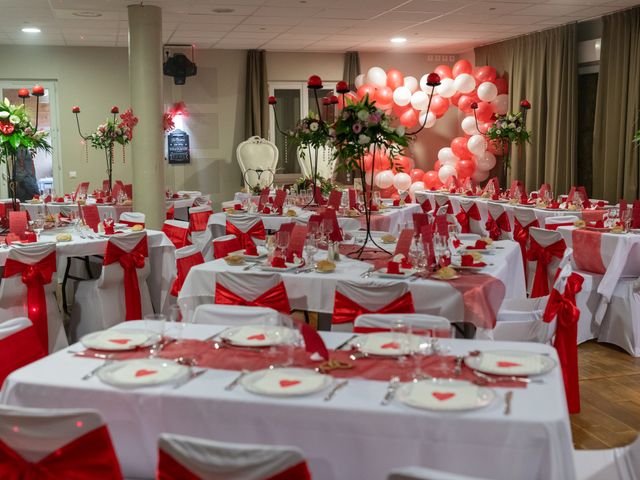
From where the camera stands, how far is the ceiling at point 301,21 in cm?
972

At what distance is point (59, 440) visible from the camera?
2.28m

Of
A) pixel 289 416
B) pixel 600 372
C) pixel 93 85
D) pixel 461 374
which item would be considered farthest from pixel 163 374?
pixel 93 85

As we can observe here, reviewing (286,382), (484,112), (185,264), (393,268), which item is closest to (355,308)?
(393,268)

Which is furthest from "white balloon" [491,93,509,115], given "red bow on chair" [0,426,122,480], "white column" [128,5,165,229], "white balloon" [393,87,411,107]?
"red bow on chair" [0,426,122,480]

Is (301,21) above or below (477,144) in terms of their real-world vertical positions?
above

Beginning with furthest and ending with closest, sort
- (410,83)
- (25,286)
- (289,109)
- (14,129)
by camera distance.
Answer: (289,109), (410,83), (14,129), (25,286)

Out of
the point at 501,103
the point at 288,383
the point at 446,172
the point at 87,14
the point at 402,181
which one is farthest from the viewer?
the point at 402,181

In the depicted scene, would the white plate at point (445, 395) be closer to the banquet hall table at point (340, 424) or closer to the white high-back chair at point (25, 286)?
the banquet hall table at point (340, 424)

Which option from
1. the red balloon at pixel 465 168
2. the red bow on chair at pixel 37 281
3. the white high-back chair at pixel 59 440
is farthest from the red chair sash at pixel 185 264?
the red balloon at pixel 465 168

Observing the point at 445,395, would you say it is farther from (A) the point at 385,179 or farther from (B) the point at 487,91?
(A) the point at 385,179

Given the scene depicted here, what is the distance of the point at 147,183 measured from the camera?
31.9 ft

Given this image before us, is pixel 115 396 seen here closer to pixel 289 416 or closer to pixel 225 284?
pixel 289 416

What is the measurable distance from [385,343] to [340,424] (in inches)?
26.1

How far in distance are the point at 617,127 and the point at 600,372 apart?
6.19 meters
